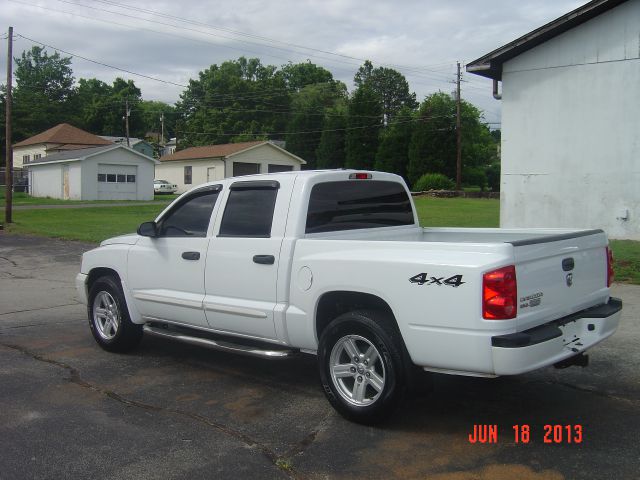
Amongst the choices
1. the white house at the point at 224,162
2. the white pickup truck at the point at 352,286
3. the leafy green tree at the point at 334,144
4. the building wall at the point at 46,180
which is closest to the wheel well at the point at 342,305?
the white pickup truck at the point at 352,286

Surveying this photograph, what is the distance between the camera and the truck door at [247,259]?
5348 mm

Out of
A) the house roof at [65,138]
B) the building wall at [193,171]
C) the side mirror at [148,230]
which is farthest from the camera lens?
the house roof at [65,138]

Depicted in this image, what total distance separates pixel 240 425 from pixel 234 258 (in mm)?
1443

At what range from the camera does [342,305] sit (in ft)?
16.7

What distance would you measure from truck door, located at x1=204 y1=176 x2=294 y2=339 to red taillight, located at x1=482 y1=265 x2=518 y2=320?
6.02 ft

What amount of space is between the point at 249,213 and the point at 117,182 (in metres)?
42.2

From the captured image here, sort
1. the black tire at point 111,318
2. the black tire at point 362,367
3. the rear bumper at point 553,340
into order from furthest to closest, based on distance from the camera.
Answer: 1. the black tire at point 111,318
2. the black tire at point 362,367
3. the rear bumper at point 553,340

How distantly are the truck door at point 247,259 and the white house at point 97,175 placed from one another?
3995 centimetres

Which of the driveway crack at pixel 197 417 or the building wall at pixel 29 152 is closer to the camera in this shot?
the driveway crack at pixel 197 417

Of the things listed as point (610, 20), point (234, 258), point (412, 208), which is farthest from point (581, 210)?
point (234, 258)

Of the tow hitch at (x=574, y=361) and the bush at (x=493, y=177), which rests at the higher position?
the bush at (x=493, y=177)

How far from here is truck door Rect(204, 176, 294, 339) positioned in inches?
211

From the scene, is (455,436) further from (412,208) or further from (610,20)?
(610,20)

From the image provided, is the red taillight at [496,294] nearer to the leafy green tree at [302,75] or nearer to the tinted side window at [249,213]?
the tinted side window at [249,213]
